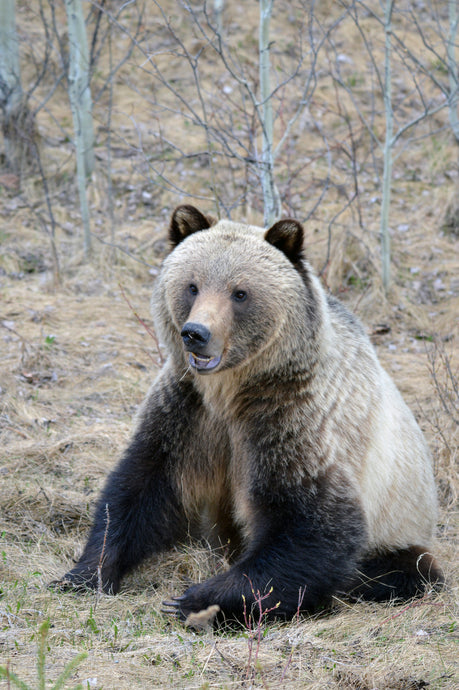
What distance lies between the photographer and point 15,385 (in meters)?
7.70

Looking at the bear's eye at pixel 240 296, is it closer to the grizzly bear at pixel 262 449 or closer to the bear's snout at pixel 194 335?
the grizzly bear at pixel 262 449

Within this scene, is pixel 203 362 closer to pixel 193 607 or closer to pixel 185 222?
pixel 185 222

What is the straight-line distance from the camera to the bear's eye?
4203mm

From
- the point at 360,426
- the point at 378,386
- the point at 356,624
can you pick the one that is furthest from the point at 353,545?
the point at 378,386

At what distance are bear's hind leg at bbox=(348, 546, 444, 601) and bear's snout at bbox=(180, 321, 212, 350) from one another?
1838mm

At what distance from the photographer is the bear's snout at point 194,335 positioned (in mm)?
3854

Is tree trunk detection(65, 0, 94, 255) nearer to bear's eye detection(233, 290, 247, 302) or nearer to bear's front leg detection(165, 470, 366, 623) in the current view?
bear's eye detection(233, 290, 247, 302)

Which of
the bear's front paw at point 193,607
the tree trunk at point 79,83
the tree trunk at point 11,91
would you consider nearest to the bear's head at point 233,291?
the bear's front paw at point 193,607

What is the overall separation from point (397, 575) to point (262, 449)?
1327 millimetres

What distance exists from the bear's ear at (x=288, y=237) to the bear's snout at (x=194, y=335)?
811 millimetres

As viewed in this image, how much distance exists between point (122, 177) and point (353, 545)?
10.6 m

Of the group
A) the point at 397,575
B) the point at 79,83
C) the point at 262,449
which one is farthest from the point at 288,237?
the point at 79,83

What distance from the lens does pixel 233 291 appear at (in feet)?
13.7

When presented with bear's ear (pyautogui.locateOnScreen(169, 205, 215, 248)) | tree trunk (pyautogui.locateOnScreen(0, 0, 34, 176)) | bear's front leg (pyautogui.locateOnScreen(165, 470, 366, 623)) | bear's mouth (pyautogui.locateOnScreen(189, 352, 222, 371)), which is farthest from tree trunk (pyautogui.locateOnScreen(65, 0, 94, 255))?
bear's front leg (pyautogui.locateOnScreen(165, 470, 366, 623))
